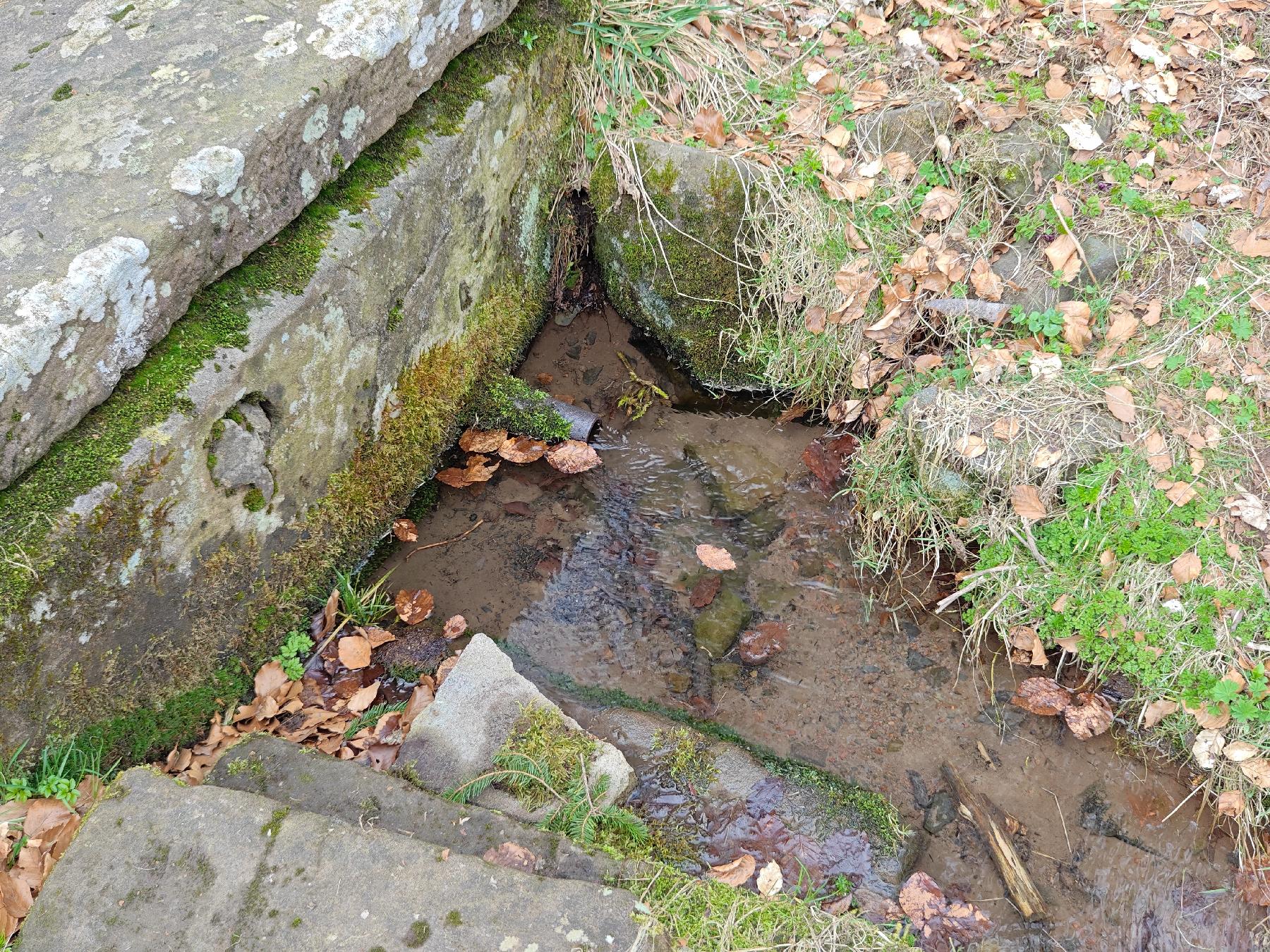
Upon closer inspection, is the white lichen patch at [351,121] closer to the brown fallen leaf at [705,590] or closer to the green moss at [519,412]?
the green moss at [519,412]

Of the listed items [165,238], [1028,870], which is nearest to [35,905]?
[165,238]

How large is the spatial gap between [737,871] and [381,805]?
108cm

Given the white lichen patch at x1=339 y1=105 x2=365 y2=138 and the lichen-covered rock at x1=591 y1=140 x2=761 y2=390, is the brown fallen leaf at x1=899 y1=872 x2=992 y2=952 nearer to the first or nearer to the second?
the lichen-covered rock at x1=591 y1=140 x2=761 y2=390

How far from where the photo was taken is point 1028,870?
270 centimetres

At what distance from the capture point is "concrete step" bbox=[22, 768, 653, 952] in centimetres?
178

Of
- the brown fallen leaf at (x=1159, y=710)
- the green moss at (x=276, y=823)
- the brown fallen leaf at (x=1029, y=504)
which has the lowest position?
the brown fallen leaf at (x=1159, y=710)

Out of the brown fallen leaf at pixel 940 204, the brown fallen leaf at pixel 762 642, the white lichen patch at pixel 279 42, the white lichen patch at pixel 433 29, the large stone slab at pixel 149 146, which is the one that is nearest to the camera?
the large stone slab at pixel 149 146

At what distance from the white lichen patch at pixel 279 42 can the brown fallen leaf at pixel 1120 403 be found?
3083 mm

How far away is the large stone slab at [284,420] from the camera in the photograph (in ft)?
7.46

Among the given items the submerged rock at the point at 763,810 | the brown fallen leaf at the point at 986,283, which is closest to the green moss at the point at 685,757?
the submerged rock at the point at 763,810

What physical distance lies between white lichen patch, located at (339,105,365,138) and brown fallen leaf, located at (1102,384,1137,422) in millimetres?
2826

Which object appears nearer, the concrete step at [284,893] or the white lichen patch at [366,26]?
the concrete step at [284,893]

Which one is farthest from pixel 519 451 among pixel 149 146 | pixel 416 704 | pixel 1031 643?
pixel 1031 643

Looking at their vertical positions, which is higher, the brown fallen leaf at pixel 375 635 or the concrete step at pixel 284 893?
the concrete step at pixel 284 893
